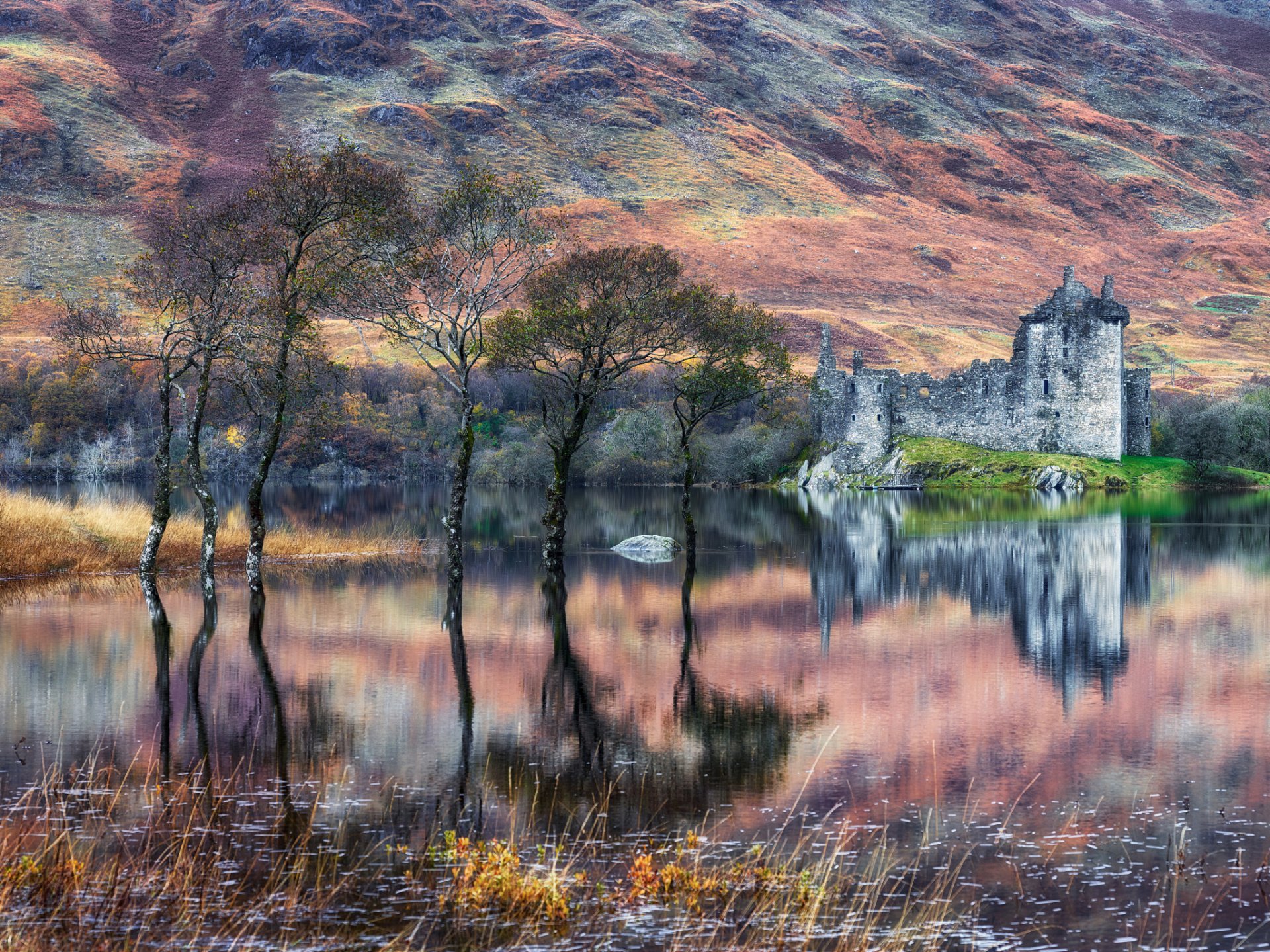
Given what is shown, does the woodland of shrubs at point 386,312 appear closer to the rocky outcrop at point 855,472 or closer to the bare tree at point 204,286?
the bare tree at point 204,286

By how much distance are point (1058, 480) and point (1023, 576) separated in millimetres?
67000

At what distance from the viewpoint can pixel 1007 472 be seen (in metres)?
109

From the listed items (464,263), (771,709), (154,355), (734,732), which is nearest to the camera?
(734,732)

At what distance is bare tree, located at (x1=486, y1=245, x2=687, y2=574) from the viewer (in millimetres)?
44688

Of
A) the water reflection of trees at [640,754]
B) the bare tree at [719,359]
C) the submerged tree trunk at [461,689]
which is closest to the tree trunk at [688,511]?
the bare tree at [719,359]

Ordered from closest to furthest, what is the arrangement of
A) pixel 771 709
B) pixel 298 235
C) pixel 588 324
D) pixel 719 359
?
pixel 771 709
pixel 298 235
pixel 588 324
pixel 719 359

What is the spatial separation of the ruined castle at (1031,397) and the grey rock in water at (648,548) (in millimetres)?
59768

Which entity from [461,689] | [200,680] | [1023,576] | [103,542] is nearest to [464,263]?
[103,542]

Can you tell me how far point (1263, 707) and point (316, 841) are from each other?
14.6 metres

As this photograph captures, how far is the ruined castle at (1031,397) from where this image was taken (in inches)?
4358

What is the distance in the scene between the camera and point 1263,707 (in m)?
20.6

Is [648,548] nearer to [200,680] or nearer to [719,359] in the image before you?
[719,359]

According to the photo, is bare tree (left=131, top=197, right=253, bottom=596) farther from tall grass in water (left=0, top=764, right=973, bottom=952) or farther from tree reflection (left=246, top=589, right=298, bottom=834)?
tall grass in water (left=0, top=764, right=973, bottom=952)

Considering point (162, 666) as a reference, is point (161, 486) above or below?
above
